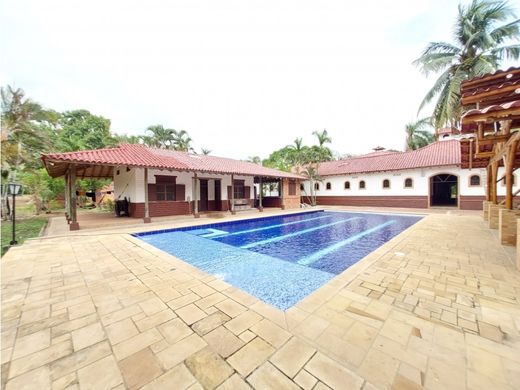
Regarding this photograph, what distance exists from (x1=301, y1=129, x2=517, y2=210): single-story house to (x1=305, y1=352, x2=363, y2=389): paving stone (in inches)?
643

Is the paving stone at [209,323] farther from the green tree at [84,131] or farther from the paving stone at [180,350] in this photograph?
the green tree at [84,131]

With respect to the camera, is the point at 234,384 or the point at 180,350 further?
the point at 180,350

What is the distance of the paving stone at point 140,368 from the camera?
1593 millimetres

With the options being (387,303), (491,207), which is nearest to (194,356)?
(387,303)

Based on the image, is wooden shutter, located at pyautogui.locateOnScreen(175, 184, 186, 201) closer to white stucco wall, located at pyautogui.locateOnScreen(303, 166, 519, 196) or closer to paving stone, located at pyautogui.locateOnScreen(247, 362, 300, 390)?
paving stone, located at pyautogui.locateOnScreen(247, 362, 300, 390)

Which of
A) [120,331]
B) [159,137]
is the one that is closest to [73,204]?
[120,331]

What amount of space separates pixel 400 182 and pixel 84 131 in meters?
35.2

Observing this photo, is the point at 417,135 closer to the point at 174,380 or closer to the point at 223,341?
the point at 223,341

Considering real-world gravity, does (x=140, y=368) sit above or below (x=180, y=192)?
below

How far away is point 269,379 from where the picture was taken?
1611 millimetres

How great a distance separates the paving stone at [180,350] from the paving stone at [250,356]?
0.36 meters

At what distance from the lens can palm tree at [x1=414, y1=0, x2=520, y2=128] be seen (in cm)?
1087

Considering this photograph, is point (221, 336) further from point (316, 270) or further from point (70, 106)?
point (70, 106)

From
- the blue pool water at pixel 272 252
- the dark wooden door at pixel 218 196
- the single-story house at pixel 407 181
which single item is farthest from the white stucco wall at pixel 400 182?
the blue pool water at pixel 272 252
